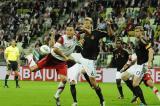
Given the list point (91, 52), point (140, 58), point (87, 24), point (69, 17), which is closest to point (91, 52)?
point (91, 52)

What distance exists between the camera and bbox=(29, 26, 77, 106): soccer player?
17188 millimetres

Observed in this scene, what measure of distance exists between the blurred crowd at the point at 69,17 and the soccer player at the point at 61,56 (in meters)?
16.4

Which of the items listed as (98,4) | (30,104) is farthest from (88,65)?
(98,4)

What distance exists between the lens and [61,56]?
17.2 metres

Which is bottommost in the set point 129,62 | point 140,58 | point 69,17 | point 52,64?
point 129,62

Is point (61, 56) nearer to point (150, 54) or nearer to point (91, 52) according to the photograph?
point (91, 52)

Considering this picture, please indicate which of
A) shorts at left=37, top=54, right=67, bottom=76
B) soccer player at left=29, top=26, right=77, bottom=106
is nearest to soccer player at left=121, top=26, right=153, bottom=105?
soccer player at left=29, top=26, right=77, bottom=106

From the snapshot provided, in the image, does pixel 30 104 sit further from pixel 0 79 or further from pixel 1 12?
pixel 1 12

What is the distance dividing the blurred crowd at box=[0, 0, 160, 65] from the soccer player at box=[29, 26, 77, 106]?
16.4m

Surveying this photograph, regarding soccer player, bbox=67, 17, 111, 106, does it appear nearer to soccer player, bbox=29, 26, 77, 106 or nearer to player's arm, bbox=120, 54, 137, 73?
soccer player, bbox=29, 26, 77, 106

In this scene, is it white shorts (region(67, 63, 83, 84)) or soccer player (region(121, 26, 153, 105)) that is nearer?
soccer player (region(121, 26, 153, 105))

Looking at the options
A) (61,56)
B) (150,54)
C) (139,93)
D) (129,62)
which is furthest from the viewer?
(129,62)

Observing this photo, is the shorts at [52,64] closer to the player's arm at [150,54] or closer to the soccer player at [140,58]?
the soccer player at [140,58]

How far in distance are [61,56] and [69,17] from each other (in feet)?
84.0
